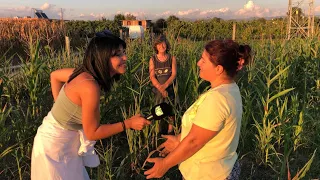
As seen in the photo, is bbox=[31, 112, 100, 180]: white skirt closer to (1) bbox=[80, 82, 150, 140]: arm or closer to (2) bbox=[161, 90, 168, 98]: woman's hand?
(1) bbox=[80, 82, 150, 140]: arm

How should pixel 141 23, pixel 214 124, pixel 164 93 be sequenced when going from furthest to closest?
pixel 141 23 < pixel 164 93 < pixel 214 124

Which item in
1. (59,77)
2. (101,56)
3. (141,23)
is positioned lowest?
(59,77)

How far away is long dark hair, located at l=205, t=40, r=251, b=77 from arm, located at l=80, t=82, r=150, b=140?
1.62 ft

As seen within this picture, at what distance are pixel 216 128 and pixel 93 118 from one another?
2.03 feet

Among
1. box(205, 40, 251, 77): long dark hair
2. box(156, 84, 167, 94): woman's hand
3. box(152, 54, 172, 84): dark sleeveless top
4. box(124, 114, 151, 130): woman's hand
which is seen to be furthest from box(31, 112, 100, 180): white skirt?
box(152, 54, 172, 84): dark sleeveless top

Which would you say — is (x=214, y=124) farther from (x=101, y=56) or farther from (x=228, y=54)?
(x=101, y=56)

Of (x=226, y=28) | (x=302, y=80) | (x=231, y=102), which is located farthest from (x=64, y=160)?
(x=226, y=28)

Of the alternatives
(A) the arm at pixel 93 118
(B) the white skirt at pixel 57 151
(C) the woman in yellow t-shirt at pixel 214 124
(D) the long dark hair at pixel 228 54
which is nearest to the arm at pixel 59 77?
(B) the white skirt at pixel 57 151

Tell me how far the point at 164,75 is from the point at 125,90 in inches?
24.8

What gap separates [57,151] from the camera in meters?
1.72

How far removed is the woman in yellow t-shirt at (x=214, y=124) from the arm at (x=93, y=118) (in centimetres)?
25

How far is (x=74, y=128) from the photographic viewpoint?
1.74 m

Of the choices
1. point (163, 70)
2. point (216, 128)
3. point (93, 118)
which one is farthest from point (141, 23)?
point (216, 128)

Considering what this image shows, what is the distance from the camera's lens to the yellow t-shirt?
1.39m
